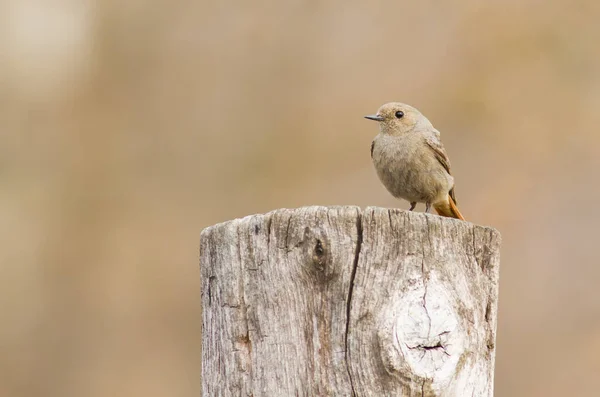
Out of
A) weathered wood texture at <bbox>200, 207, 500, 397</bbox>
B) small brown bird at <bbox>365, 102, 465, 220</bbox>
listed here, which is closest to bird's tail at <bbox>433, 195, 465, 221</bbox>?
small brown bird at <bbox>365, 102, 465, 220</bbox>

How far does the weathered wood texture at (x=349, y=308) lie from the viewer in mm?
2273

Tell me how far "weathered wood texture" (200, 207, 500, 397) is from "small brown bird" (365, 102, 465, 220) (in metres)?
2.59

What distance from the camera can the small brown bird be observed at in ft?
16.5

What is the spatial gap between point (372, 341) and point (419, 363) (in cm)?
14

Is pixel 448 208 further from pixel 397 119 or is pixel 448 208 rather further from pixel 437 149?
pixel 397 119

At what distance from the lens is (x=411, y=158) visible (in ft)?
16.4

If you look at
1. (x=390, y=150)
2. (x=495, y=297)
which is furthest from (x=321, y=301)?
(x=390, y=150)

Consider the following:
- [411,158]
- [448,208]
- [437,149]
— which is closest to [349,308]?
[411,158]

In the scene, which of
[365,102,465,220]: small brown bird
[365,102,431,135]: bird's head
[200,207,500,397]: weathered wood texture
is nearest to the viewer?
[200,207,500,397]: weathered wood texture

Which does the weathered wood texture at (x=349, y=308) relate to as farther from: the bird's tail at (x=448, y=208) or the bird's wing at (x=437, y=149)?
the bird's tail at (x=448, y=208)

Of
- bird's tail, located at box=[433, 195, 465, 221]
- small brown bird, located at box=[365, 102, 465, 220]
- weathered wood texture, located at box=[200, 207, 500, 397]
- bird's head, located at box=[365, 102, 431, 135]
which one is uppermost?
bird's head, located at box=[365, 102, 431, 135]

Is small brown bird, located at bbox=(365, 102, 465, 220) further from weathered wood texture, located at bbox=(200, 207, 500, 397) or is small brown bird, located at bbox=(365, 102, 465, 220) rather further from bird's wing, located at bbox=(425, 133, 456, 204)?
weathered wood texture, located at bbox=(200, 207, 500, 397)

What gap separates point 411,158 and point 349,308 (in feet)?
9.21

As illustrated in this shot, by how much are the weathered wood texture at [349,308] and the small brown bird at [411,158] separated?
102 inches
